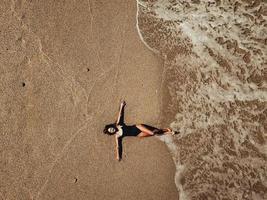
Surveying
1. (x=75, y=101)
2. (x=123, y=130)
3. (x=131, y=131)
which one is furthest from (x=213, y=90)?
(x=75, y=101)

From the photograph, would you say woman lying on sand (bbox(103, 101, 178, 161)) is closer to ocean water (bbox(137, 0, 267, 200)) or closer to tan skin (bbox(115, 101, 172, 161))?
tan skin (bbox(115, 101, 172, 161))

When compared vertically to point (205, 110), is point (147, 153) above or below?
below

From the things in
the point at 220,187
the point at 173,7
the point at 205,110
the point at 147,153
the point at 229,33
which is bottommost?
the point at 220,187

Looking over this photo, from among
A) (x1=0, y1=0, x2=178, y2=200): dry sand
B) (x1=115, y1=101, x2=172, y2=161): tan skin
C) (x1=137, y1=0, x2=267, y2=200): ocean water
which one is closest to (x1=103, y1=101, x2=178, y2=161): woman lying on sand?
(x1=115, y1=101, x2=172, y2=161): tan skin

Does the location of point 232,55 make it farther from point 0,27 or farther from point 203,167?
point 0,27

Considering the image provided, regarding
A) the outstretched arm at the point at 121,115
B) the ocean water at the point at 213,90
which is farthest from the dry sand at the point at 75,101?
the ocean water at the point at 213,90

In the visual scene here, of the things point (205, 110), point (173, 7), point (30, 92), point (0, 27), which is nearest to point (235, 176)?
A: point (205, 110)

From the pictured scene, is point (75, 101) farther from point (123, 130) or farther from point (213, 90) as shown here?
point (213, 90)
